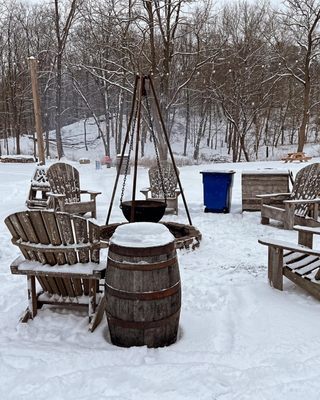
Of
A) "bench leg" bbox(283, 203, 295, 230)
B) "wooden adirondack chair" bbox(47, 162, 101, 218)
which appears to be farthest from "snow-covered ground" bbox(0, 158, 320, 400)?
"wooden adirondack chair" bbox(47, 162, 101, 218)

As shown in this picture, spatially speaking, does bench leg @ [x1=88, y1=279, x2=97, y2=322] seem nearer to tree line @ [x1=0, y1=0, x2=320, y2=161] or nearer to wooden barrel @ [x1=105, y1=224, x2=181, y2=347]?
Result: wooden barrel @ [x1=105, y1=224, x2=181, y2=347]

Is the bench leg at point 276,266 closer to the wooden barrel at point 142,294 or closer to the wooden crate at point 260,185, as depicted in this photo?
the wooden barrel at point 142,294

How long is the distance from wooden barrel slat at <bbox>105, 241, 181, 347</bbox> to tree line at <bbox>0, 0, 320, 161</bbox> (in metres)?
11.4

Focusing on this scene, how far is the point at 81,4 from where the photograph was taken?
60.0ft

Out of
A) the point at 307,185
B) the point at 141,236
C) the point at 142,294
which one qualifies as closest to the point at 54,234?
the point at 141,236

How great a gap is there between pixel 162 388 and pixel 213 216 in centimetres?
514

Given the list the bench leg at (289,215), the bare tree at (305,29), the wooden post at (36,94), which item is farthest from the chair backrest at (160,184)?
the bare tree at (305,29)

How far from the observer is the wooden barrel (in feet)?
8.44

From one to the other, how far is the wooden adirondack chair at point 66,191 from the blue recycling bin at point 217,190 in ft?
6.99

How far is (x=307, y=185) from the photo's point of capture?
21.0 ft

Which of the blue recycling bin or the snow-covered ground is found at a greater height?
the blue recycling bin

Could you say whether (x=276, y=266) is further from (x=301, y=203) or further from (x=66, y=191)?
(x=66, y=191)

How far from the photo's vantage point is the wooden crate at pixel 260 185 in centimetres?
716

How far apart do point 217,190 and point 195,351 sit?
16.3ft
